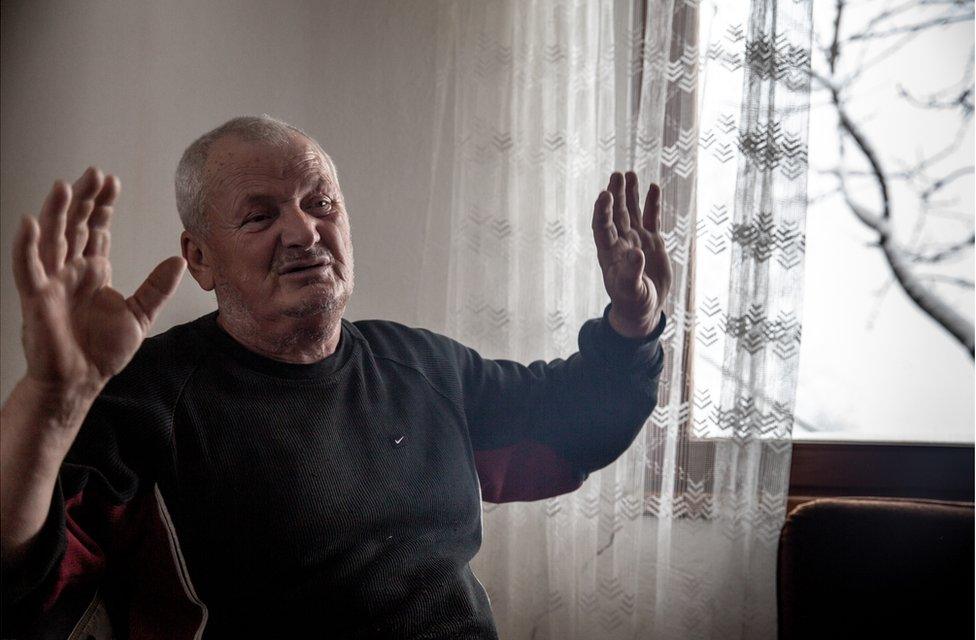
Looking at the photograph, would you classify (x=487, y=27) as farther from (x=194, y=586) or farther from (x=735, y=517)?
(x=194, y=586)

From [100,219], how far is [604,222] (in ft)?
2.47

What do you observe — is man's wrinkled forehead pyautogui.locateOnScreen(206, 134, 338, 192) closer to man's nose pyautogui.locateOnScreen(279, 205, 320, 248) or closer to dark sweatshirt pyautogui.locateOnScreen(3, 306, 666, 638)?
man's nose pyautogui.locateOnScreen(279, 205, 320, 248)

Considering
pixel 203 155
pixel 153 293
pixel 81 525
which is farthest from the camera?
pixel 203 155

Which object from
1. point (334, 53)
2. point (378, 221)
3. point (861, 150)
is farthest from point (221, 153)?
point (861, 150)

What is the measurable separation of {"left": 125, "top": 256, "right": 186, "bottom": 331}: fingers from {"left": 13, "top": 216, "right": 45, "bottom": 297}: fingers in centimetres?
10

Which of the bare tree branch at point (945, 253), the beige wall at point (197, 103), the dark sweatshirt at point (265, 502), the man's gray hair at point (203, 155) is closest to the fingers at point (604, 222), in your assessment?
the dark sweatshirt at point (265, 502)

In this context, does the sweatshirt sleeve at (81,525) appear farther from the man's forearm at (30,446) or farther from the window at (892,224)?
the window at (892,224)

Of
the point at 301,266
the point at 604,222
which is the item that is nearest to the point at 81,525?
the point at 301,266

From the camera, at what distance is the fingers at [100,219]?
0.85m

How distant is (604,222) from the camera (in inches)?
51.9

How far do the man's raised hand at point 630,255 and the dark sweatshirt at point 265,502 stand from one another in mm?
342

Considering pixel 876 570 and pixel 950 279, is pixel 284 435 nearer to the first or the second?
pixel 876 570

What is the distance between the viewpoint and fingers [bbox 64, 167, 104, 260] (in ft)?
2.72

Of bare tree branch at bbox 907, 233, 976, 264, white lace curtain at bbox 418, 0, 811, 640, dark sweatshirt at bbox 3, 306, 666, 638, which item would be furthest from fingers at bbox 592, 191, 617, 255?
bare tree branch at bbox 907, 233, 976, 264
